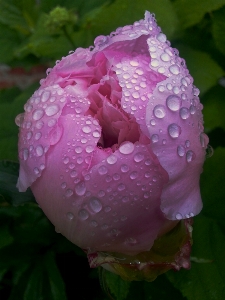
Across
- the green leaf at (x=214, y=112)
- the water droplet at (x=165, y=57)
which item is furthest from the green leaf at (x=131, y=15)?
the water droplet at (x=165, y=57)

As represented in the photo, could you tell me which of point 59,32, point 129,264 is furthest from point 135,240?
point 59,32

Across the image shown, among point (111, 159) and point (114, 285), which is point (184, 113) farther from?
point (114, 285)

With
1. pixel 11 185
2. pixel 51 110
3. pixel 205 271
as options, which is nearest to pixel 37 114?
pixel 51 110

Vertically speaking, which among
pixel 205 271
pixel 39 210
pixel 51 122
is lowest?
pixel 205 271

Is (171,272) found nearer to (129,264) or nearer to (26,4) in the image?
(129,264)

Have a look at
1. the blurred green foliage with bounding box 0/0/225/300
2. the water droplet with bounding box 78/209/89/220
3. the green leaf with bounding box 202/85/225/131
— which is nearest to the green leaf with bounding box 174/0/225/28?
the blurred green foliage with bounding box 0/0/225/300

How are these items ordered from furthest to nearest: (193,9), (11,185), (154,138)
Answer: (193,9)
(11,185)
(154,138)
